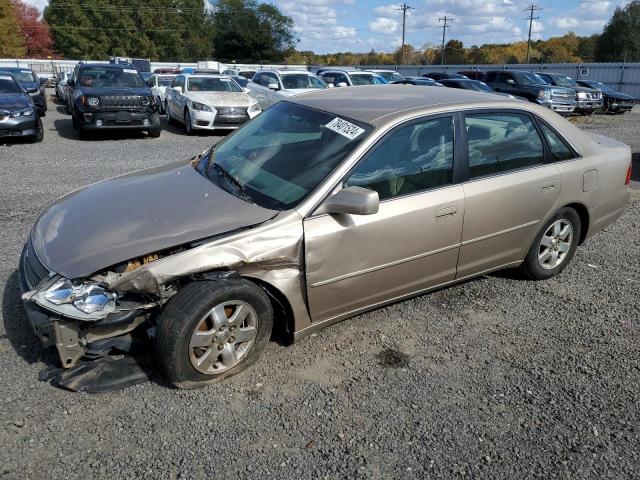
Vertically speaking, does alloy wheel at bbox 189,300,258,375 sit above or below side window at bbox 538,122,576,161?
below

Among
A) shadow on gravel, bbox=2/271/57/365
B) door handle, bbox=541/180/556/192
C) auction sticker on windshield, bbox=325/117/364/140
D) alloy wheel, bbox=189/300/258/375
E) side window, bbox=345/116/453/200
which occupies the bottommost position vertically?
shadow on gravel, bbox=2/271/57/365

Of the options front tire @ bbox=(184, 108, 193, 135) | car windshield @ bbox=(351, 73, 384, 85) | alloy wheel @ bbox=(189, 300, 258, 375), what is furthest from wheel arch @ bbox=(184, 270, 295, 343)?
car windshield @ bbox=(351, 73, 384, 85)

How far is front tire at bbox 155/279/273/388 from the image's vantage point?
2873mm

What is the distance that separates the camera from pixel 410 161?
3.61m

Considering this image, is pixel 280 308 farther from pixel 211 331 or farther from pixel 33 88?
pixel 33 88

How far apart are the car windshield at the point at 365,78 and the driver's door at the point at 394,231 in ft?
48.9

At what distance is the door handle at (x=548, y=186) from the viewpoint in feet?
13.6

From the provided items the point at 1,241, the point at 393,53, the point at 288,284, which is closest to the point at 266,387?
the point at 288,284

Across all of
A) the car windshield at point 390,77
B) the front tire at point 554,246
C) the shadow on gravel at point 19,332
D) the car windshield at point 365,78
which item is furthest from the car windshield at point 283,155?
the car windshield at point 390,77

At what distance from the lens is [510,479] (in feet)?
8.21

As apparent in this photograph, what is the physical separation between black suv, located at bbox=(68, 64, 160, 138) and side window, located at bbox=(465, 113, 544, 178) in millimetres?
9949

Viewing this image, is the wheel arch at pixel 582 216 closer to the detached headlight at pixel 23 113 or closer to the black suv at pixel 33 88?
the detached headlight at pixel 23 113

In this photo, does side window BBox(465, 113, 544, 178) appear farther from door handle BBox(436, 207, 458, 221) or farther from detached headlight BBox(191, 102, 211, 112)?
detached headlight BBox(191, 102, 211, 112)

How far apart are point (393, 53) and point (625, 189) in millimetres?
87037
